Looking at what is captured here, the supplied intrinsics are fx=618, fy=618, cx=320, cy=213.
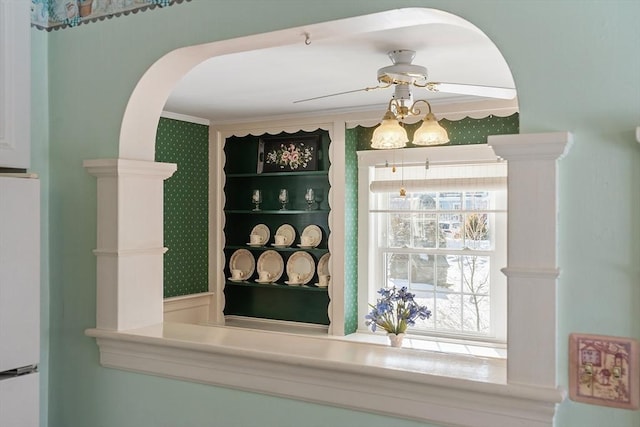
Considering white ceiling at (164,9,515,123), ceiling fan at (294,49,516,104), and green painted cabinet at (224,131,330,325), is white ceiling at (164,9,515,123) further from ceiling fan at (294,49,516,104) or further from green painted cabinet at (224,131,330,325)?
green painted cabinet at (224,131,330,325)

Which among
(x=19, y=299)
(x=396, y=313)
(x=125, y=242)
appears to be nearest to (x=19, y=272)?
(x=19, y=299)

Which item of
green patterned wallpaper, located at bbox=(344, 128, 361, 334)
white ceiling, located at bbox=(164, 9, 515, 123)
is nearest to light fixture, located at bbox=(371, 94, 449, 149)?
white ceiling, located at bbox=(164, 9, 515, 123)

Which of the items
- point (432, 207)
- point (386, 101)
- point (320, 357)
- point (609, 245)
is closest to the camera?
point (609, 245)

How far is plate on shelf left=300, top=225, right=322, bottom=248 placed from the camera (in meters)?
5.11

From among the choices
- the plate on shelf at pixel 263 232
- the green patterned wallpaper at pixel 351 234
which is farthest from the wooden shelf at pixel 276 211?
the green patterned wallpaper at pixel 351 234

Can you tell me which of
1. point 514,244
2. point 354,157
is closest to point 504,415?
point 514,244

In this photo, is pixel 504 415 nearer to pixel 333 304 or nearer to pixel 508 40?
pixel 508 40

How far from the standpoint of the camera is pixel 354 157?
197 inches

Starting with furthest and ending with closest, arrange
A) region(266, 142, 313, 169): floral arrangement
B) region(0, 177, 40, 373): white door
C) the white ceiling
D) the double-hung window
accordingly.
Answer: region(266, 142, 313, 169): floral arrangement, the double-hung window, the white ceiling, region(0, 177, 40, 373): white door

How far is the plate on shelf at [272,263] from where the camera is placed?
210 inches

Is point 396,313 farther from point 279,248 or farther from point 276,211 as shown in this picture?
point 276,211

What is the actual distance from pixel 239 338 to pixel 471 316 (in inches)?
122

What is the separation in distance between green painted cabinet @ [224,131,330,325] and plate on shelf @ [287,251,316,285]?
2cm

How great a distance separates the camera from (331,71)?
11.5 ft
